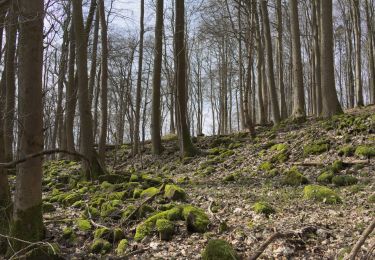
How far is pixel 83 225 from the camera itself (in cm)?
668

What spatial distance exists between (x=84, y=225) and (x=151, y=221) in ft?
4.53

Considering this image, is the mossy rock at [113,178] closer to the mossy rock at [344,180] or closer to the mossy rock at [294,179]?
the mossy rock at [294,179]

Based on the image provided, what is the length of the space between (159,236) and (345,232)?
2.61 metres

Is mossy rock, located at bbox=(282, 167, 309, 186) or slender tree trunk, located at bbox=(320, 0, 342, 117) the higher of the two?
slender tree trunk, located at bbox=(320, 0, 342, 117)

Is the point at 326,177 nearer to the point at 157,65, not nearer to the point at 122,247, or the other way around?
the point at 122,247

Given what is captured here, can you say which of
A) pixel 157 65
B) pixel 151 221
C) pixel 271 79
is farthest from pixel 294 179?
pixel 157 65

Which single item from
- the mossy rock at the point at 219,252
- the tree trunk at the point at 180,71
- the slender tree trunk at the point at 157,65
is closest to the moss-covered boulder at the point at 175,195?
the mossy rock at the point at 219,252

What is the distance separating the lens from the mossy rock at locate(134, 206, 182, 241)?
19.1 feet

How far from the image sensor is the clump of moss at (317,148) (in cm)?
991

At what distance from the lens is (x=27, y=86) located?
4.82 m

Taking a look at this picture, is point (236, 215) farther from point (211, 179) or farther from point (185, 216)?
point (211, 179)

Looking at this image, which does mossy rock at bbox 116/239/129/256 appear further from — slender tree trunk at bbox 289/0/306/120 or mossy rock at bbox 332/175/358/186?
slender tree trunk at bbox 289/0/306/120

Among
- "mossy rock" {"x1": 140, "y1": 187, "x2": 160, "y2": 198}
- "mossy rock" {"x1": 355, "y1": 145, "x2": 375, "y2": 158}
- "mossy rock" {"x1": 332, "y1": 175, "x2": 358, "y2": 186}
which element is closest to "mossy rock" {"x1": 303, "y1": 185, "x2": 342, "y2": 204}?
"mossy rock" {"x1": 332, "y1": 175, "x2": 358, "y2": 186}

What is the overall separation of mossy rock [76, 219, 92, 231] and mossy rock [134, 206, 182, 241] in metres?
1.12
